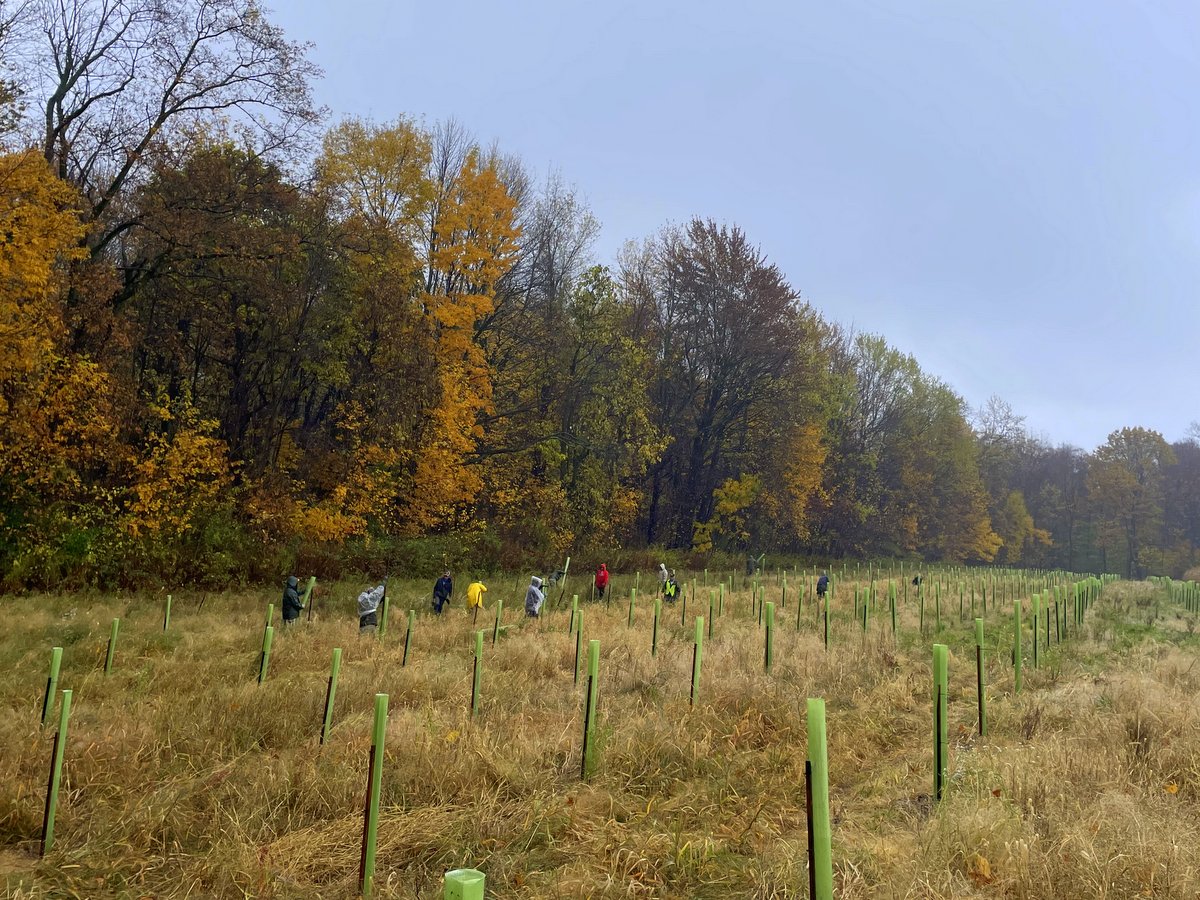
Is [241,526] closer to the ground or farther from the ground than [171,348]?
closer to the ground

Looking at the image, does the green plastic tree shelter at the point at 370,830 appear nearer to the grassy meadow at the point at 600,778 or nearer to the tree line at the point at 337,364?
the grassy meadow at the point at 600,778

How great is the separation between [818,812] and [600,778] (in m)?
2.62

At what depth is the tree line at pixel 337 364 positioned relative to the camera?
14.9 m

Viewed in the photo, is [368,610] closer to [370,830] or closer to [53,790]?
[53,790]

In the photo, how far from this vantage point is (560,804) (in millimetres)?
4633

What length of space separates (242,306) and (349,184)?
723 centimetres

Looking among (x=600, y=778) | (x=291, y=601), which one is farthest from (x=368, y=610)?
(x=600, y=778)

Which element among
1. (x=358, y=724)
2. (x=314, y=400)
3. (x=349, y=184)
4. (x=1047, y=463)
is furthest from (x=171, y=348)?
(x=1047, y=463)

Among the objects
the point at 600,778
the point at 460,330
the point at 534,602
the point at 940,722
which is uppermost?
the point at 460,330

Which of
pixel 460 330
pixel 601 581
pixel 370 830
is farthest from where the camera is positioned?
pixel 460 330

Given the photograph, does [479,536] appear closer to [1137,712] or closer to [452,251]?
Answer: [452,251]

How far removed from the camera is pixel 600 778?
518 centimetres

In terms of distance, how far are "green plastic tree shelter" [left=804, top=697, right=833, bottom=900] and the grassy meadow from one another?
2.54ft

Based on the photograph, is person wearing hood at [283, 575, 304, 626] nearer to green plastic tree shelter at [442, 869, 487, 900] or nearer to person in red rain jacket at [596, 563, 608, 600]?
person in red rain jacket at [596, 563, 608, 600]
